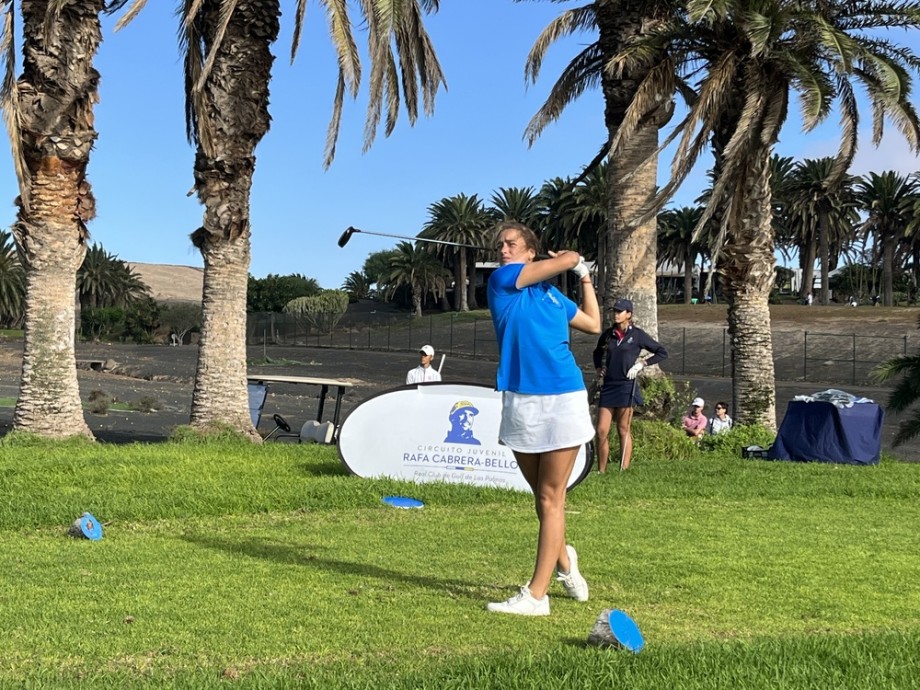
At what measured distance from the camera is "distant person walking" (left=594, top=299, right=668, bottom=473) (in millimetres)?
11680

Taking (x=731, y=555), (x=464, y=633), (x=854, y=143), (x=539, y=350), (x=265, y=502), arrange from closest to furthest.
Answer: (x=464, y=633), (x=539, y=350), (x=731, y=555), (x=265, y=502), (x=854, y=143)

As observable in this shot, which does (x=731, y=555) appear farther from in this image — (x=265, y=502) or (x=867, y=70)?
(x=867, y=70)

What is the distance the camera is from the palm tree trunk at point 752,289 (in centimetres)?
1720

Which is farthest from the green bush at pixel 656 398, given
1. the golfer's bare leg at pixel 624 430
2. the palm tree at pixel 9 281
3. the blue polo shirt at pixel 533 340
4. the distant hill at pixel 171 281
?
the distant hill at pixel 171 281

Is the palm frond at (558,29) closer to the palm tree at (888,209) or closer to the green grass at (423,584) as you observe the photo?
the green grass at (423,584)

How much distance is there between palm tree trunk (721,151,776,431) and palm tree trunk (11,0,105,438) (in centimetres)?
1036

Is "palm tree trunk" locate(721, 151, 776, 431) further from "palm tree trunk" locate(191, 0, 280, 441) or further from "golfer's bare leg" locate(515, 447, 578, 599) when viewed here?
"golfer's bare leg" locate(515, 447, 578, 599)

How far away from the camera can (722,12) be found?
15609 mm

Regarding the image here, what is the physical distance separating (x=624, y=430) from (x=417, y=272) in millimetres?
92845

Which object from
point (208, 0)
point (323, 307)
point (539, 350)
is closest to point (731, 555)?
point (539, 350)

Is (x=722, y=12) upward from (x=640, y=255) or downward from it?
upward

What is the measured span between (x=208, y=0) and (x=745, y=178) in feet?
29.9

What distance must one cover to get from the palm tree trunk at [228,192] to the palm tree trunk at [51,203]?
1.82 meters

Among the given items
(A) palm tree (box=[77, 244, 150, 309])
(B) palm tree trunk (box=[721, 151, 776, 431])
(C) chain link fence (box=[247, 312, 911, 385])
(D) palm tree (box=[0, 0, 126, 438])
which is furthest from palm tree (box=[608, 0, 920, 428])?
(A) palm tree (box=[77, 244, 150, 309])
